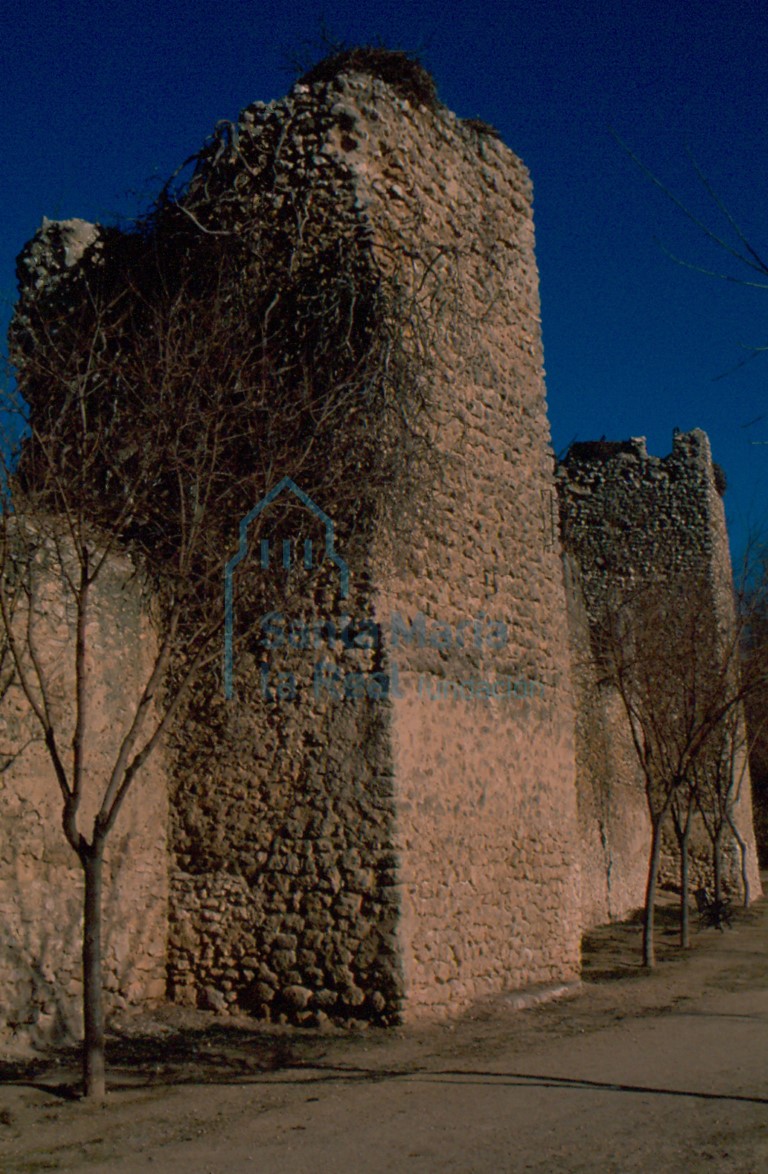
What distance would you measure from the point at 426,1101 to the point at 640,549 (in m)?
15.6

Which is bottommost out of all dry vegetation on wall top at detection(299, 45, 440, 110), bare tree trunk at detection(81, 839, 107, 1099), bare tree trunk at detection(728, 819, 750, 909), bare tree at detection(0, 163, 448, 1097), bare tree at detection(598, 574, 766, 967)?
bare tree trunk at detection(728, 819, 750, 909)

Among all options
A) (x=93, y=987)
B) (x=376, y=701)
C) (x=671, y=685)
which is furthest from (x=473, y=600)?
(x=671, y=685)

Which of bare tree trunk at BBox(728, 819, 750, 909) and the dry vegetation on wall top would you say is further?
bare tree trunk at BBox(728, 819, 750, 909)

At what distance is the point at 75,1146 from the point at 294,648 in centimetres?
397

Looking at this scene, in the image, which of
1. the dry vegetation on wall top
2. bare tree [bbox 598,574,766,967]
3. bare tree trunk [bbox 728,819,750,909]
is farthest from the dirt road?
bare tree trunk [bbox 728,819,750,909]

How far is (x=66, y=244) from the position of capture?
9.84 metres

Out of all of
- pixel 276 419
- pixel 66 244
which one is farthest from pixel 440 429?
pixel 66 244

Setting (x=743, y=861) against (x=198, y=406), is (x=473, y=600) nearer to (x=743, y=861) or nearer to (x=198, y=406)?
(x=198, y=406)

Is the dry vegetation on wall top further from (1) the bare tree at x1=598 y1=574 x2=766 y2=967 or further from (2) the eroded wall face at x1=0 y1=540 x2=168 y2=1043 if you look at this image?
(1) the bare tree at x1=598 y1=574 x2=766 y2=967

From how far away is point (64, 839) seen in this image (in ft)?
25.0

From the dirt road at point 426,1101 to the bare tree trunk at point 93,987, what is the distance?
15 cm

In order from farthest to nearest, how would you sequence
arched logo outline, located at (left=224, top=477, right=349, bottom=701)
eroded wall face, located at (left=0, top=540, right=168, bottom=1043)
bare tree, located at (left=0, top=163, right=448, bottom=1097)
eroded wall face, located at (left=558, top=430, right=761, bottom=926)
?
eroded wall face, located at (left=558, top=430, right=761, bottom=926)
arched logo outline, located at (left=224, top=477, right=349, bottom=701)
bare tree, located at (left=0, top=163, right=448, bottom=1097)
eroded wall face, located at (left=0, top=540, right=168, bottom=1043)

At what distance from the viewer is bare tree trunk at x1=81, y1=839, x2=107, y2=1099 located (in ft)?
19.6

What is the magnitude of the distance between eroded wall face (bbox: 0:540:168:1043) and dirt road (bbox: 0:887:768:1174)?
0.54 metres
